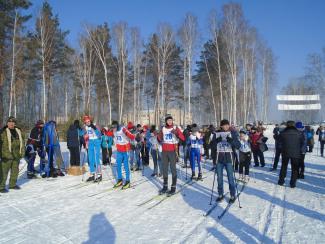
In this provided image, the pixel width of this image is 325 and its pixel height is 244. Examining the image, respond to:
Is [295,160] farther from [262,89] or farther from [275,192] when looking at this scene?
[262,89]

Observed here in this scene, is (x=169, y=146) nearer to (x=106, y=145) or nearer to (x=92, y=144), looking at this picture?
(x=92, y=144)

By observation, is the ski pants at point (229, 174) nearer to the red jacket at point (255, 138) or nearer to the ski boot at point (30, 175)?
the red jacket at point (255, 138)

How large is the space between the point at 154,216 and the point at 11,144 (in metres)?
5.02

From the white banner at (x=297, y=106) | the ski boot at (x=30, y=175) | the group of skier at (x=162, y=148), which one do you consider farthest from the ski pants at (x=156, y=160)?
the white banner at (x=297, y=106)

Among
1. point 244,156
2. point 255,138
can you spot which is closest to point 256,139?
point 255,138

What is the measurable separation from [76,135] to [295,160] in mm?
7680

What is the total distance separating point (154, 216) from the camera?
21.7ft

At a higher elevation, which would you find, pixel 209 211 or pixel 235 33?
pixel 235 33

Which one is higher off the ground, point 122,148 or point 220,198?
point 122,148

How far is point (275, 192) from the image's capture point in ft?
28.8

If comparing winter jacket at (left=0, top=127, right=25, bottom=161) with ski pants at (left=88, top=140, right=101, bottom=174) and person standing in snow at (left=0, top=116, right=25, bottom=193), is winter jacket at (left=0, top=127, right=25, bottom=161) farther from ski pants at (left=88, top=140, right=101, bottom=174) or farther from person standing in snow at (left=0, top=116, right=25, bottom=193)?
ski pants at (left=88, top=140, right=101, bottom=174)

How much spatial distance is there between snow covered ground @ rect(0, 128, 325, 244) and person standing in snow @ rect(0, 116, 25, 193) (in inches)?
16.1

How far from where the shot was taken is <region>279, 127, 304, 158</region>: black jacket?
9.45 m

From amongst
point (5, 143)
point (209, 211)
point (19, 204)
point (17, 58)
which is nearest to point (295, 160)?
point (209, 211)
